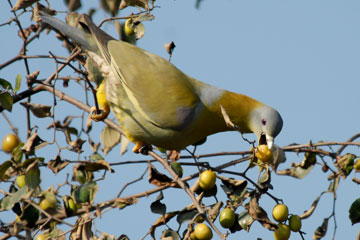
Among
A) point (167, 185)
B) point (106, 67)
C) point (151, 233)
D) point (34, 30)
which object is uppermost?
point (34, 30)

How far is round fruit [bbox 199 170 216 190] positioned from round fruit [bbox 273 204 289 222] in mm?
393

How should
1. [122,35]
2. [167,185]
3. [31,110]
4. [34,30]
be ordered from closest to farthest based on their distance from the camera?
[167,185] → [31,110] → [34,30] → [122,35]

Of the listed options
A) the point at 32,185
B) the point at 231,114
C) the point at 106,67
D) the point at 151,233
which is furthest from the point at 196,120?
the point at 32,185

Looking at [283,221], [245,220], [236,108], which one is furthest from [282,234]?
[236,108]

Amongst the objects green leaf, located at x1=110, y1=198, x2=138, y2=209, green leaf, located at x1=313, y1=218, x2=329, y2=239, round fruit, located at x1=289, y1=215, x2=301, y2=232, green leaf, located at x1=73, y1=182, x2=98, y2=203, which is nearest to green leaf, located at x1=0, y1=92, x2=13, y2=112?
green leaf, located at x1=73, y1=182, x2=98, y2=203

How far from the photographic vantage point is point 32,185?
286 cm

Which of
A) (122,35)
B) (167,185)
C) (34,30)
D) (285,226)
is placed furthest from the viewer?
(122,35)

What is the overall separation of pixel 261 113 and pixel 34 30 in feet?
6.26

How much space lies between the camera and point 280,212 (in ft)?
9.21

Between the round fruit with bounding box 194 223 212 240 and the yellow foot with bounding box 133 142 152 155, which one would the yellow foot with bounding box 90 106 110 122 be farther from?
the round fruit with bounding box 194 223 212 240

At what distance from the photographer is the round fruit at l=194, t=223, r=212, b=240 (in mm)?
2664

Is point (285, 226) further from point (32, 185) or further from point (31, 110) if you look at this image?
point (31, 110)

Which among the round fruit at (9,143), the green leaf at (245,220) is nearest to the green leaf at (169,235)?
the green leaf at (245,220)

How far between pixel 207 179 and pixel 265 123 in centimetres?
106
